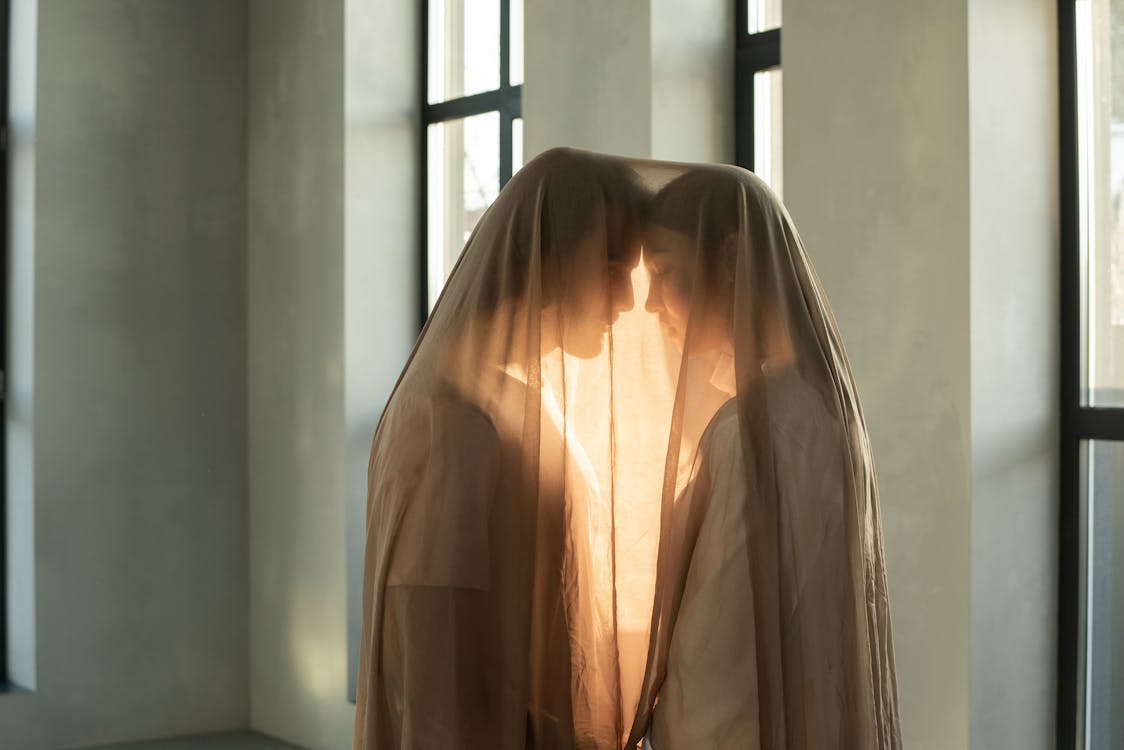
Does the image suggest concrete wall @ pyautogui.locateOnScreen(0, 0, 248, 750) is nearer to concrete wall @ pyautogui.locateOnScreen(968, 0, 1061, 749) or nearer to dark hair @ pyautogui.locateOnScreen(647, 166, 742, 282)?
concrete wall @ pyautogui.locateOnScreen(968, 0, 1061, 749)

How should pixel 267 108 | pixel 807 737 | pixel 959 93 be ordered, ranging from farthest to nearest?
pixel 267 108, pixel 959 93, pixel 807 737

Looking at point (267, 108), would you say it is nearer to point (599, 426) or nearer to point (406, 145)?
point (406, 145)

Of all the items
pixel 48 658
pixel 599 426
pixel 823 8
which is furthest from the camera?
pixel 48 658

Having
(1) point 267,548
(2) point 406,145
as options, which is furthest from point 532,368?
(1) point 267,548

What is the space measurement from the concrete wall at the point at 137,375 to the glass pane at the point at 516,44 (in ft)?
4.47

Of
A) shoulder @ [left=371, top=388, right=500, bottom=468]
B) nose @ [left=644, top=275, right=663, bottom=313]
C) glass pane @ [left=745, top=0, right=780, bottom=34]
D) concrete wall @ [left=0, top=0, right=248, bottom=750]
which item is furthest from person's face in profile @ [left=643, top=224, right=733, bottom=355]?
concrete wall @ [left=0, top=0, right=248, bottom=750]

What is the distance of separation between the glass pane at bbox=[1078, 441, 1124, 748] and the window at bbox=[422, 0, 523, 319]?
2300mm

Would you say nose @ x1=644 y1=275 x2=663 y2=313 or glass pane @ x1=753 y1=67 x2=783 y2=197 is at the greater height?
glass pane @ x1=753 y1=67 x2=783 y2=197

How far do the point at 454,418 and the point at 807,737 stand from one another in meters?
0.59

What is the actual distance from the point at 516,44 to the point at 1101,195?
7.48 feet

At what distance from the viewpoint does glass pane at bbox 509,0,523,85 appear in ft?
14.2

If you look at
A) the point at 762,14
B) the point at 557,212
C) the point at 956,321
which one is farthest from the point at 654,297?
the point at 762,14

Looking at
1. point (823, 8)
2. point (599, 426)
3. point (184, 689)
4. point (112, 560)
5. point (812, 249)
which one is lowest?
point (184, 689)

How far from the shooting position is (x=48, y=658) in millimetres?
4660
